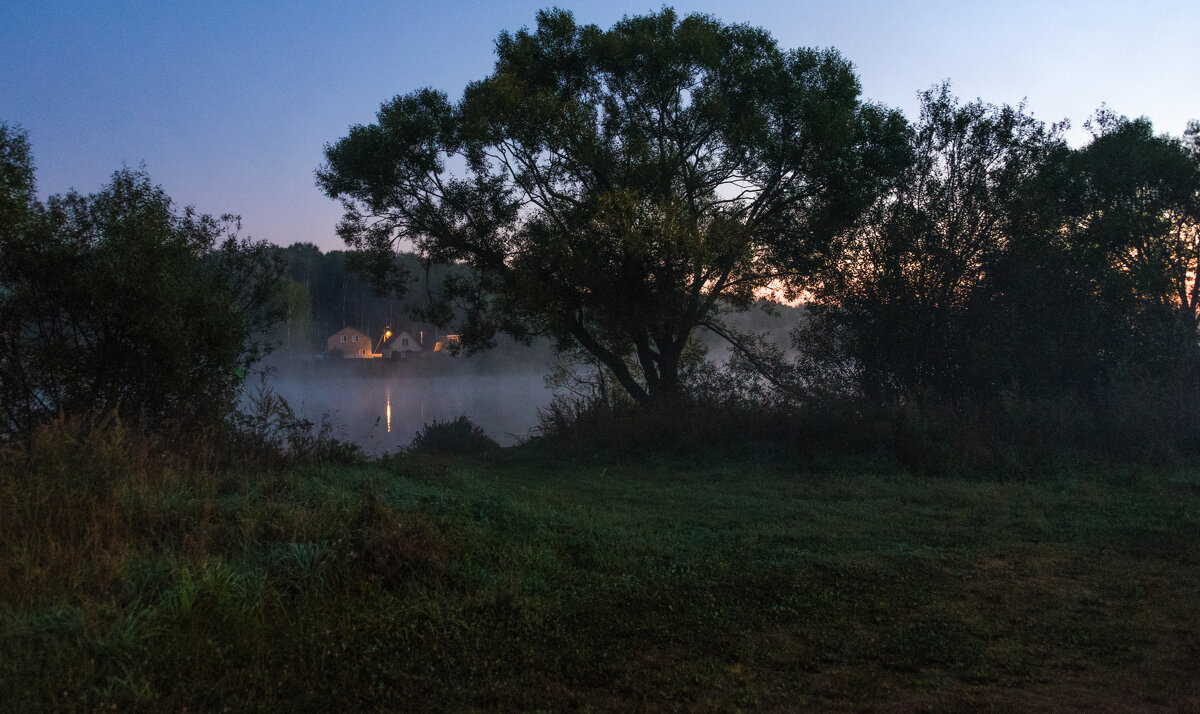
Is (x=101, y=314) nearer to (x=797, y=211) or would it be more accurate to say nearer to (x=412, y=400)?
(x=797, y=211)

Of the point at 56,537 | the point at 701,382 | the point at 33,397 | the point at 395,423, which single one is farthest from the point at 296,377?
the point at 56,537

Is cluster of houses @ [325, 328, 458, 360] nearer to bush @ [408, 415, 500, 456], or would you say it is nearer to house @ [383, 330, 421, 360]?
house @ [383, 330, 421, 360]

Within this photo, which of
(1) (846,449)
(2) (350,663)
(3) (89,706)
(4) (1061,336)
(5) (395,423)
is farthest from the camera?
(5) (395,423)

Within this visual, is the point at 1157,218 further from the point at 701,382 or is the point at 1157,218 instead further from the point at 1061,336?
the point at 701,382

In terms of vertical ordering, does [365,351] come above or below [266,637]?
above

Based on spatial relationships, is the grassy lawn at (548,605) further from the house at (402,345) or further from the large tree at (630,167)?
the house at (402,345)

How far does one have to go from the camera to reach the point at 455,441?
58.3ft

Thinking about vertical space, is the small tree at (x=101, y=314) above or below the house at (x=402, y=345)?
below

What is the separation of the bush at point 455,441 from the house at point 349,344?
47577 mm

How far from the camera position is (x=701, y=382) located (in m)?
17.1

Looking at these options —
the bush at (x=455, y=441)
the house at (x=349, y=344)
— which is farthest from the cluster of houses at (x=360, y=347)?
the bush at (x=455, y=441)

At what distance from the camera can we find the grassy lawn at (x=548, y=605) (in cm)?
367

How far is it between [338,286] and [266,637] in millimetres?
65445

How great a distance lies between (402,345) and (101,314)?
66.4 metres
